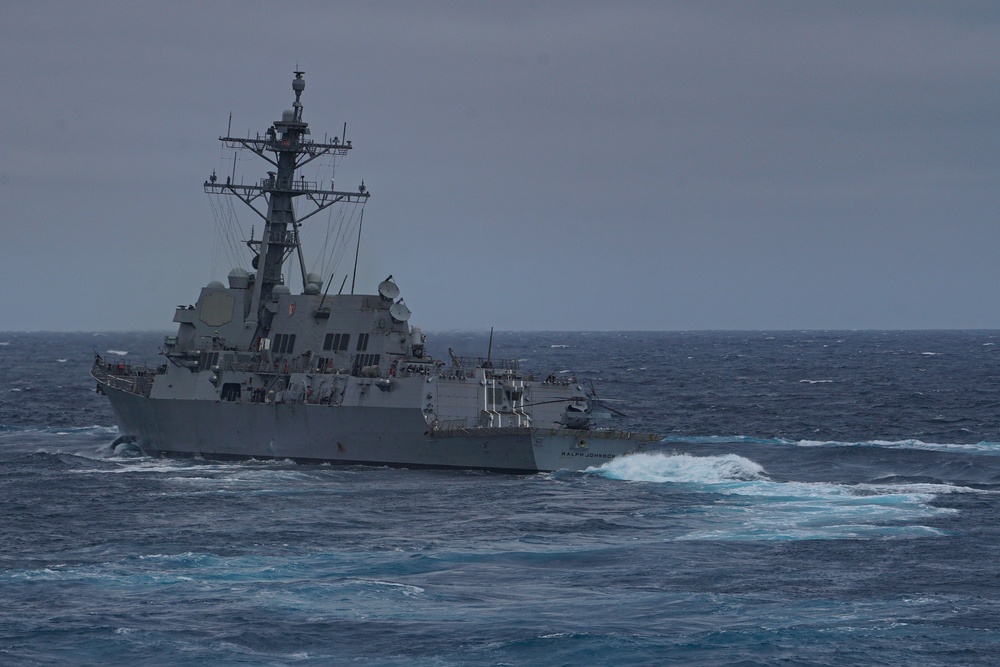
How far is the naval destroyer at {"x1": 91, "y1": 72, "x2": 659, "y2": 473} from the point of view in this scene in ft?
132

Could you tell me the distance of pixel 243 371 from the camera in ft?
148

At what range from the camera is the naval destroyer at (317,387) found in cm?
4022

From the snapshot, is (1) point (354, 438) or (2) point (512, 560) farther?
(1) point (354, 438)

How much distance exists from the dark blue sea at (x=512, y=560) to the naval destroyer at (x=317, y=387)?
814mm

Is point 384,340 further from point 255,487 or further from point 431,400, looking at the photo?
point 255,487

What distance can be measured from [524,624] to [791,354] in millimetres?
130228

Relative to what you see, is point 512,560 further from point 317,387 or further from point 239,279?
point 239,279

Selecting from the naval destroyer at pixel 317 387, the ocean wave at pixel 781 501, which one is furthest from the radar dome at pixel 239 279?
the ocean wave at pixel 781 501

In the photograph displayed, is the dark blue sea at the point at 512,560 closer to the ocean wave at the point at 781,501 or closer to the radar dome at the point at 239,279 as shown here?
A: the ocean wave at the point at 781,501

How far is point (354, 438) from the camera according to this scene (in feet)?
137

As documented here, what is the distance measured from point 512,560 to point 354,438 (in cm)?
1459

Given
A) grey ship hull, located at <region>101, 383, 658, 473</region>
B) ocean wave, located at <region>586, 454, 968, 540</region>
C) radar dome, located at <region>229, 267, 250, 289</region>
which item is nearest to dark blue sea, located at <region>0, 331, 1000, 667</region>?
ocean wave, located at <region>586, 454, 968, 540</region>

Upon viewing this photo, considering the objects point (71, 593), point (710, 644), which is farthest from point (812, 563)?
point (71, 593)

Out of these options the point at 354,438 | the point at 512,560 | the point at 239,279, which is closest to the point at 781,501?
the point at 512,560
